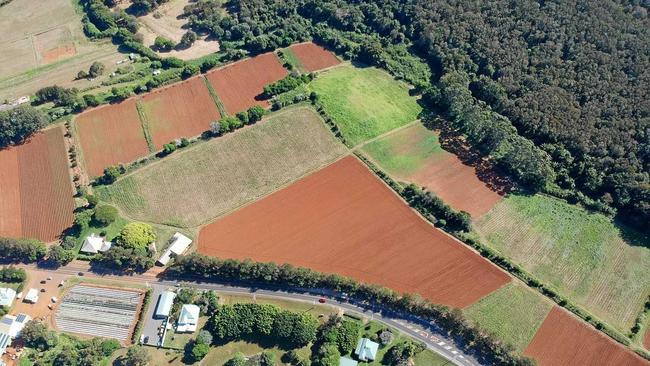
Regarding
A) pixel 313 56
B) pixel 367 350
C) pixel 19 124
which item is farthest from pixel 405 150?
pixel 19 124

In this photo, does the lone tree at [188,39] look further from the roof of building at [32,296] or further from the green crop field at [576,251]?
the green crop field at [576,251]

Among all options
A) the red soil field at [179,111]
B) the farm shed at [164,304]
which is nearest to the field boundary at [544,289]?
the farm shed at [164,304]

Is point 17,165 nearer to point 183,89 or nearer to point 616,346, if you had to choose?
point 183,89

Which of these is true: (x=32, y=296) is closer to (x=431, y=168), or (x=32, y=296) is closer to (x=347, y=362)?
(x=347, y=362)

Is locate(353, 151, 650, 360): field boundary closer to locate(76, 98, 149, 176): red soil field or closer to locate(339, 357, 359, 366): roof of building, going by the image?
locate(339, 357, 359, 366): roof of building

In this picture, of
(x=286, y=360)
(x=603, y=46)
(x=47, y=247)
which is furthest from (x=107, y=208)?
(x=603, y=46)

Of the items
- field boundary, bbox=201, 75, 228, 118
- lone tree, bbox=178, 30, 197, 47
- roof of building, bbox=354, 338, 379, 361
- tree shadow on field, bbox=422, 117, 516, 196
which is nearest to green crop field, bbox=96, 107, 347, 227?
field boundary, bbox=201, 75, 228, 118
